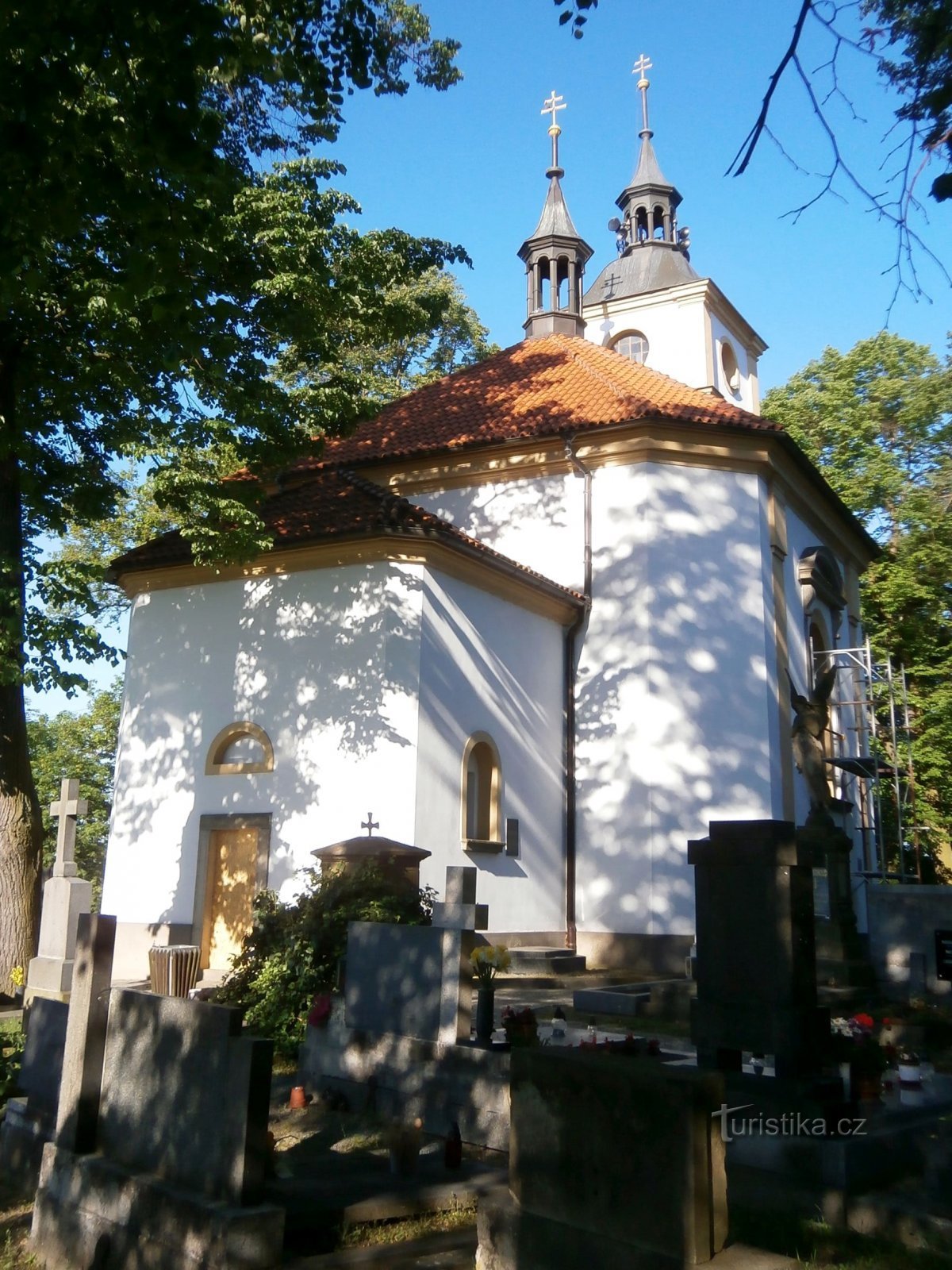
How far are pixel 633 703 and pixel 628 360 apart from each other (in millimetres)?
7958

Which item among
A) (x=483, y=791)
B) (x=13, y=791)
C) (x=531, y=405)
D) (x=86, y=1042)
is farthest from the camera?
(x=531, y=405)

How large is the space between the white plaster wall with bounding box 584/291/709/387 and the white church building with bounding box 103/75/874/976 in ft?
20.6

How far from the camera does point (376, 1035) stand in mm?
8094

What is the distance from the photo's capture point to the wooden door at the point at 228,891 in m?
13.8

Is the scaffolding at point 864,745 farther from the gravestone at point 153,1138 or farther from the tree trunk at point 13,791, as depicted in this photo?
the gravestone at point 153,1138

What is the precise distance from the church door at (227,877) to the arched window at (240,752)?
1.96 ft

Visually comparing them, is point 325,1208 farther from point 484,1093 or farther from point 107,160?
point 107,160

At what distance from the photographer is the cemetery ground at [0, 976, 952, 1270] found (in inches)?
192

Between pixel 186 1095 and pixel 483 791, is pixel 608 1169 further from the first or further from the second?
pixel 483 791

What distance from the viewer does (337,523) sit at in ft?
45.8

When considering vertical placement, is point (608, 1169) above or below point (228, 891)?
below

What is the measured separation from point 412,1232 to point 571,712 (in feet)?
37.0

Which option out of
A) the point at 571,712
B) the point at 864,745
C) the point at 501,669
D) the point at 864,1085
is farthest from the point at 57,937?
the point at 864,745

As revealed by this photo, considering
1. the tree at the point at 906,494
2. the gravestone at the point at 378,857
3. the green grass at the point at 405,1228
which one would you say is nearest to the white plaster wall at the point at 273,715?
the gravestone at the point at 378,857
